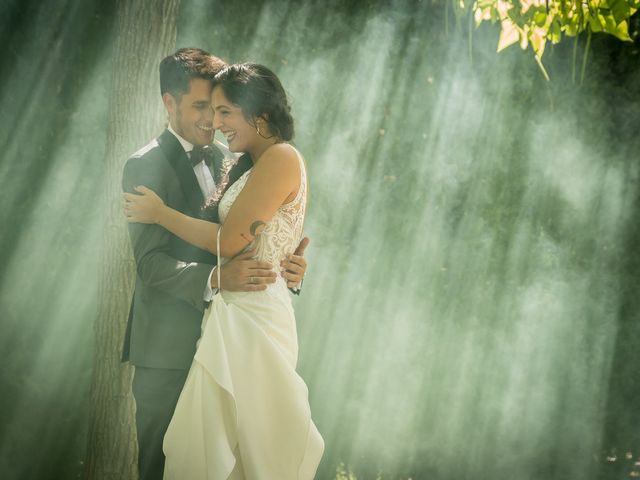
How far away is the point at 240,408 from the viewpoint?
7.29 feet

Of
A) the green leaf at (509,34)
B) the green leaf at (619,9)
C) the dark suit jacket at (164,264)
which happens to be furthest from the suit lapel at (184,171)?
the green leaf at (619,9)

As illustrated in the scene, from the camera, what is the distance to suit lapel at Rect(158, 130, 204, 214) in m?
2.51

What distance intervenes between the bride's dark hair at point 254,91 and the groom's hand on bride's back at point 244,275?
479 mm

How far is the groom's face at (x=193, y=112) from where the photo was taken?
2617 millimetres

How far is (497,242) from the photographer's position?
15.8 feet

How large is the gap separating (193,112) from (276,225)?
23.5 inches

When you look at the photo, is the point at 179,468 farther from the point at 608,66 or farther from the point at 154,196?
the point at 608,66

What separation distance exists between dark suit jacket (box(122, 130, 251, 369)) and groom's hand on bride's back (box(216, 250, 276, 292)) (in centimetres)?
10

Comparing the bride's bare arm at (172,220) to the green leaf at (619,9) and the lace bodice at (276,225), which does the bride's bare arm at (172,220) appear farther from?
the green leaf at (619,9)

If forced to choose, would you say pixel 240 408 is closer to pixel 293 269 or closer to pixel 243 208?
pixel 293 269

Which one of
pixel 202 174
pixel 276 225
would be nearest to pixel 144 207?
pixel 202 174

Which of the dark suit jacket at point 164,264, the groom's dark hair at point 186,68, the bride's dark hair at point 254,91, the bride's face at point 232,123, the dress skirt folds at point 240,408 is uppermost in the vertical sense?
the groom's dark hair at point 186,68

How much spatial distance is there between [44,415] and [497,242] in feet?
10.5

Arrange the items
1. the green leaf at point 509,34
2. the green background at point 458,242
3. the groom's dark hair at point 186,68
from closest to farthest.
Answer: the groom's dark hair at point 186,68 → the green leaf at point 509,34 → the green background at point 458,242
